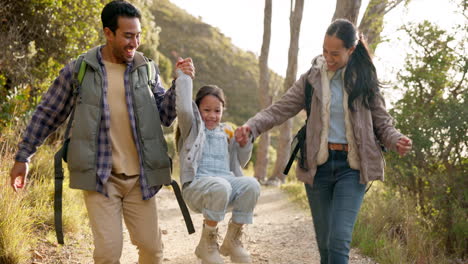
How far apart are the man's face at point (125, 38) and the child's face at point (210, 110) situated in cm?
84

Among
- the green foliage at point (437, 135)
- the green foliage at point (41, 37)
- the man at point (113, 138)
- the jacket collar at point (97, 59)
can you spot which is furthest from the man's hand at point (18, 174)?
the green foliage at point (41, 37)

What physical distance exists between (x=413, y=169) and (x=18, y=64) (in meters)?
7.16

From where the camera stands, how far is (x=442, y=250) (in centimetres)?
647

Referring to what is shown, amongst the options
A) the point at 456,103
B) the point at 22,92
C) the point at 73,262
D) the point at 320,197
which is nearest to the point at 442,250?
the point at 456,103

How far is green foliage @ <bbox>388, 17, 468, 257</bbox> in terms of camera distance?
21.1 ft

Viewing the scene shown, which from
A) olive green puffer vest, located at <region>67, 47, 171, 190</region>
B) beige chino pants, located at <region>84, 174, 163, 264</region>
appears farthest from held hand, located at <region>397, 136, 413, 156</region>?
beige chino pants, located at <region>84, 174, 163, 264</region>

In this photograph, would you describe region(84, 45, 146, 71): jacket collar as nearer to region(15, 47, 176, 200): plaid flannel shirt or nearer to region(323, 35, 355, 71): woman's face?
region(15, 47, 176, 200): plaid flannel shirt

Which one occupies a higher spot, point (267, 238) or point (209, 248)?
point (209, 248)

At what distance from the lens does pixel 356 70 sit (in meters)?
3.72

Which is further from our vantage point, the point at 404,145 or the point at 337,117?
the point at 337,117

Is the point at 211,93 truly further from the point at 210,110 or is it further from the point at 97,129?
the point at 97,129

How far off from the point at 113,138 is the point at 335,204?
1.55m

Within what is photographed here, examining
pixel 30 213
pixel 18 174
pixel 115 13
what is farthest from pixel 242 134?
pixel 30 213

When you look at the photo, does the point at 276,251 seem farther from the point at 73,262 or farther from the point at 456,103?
the point at 456,103
